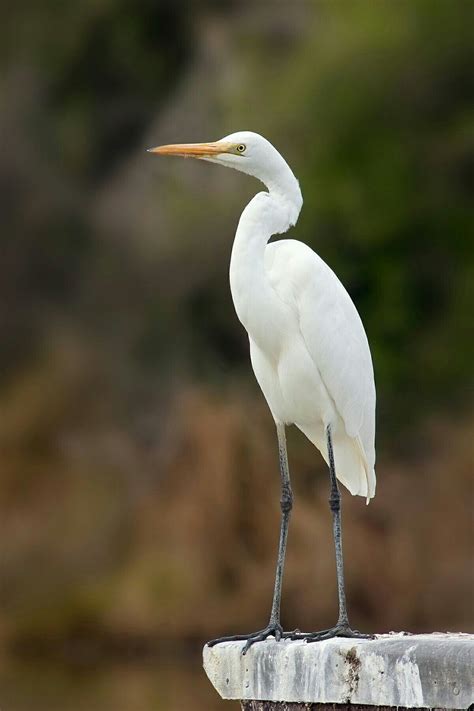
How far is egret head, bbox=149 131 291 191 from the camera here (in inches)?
179

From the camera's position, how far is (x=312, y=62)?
13.0 m

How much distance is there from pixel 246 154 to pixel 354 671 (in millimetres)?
1569

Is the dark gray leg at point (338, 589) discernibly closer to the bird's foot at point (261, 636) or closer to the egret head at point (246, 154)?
the bird's foot at point (261, 636)

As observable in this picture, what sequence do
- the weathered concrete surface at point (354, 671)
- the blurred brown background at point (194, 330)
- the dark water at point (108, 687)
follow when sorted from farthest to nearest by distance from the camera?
the blurred brown background at point (194, 330) < the dark water at point (108, 687) < the weathered concrete surface at point (354, 671)

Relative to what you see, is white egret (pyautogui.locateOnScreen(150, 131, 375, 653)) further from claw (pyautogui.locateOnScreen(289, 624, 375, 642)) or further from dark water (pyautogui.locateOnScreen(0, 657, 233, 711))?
dark water (pyautogui.locateOnScreen(0, 657, 233, 711))

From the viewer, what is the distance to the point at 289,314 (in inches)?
179

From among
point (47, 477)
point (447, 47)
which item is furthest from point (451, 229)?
point (47, 477)

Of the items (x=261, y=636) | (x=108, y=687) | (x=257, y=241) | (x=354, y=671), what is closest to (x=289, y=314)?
(x=257, y=241)

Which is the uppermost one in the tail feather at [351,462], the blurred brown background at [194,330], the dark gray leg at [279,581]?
the blurred brown background at [194,330]

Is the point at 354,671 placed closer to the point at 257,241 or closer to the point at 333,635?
the point at 333,635

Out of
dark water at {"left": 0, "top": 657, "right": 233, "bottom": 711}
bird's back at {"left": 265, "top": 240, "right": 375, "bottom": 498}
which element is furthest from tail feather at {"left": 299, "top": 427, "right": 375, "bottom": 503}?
dark water at {"left": 0, "top": 657, "right": 233, "bottom": 711}

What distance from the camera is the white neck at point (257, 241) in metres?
4.49

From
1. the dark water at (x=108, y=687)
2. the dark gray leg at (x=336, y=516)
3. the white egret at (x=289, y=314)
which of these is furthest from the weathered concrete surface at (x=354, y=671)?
the dark water at (x=108, y=687)

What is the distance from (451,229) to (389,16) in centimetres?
181
